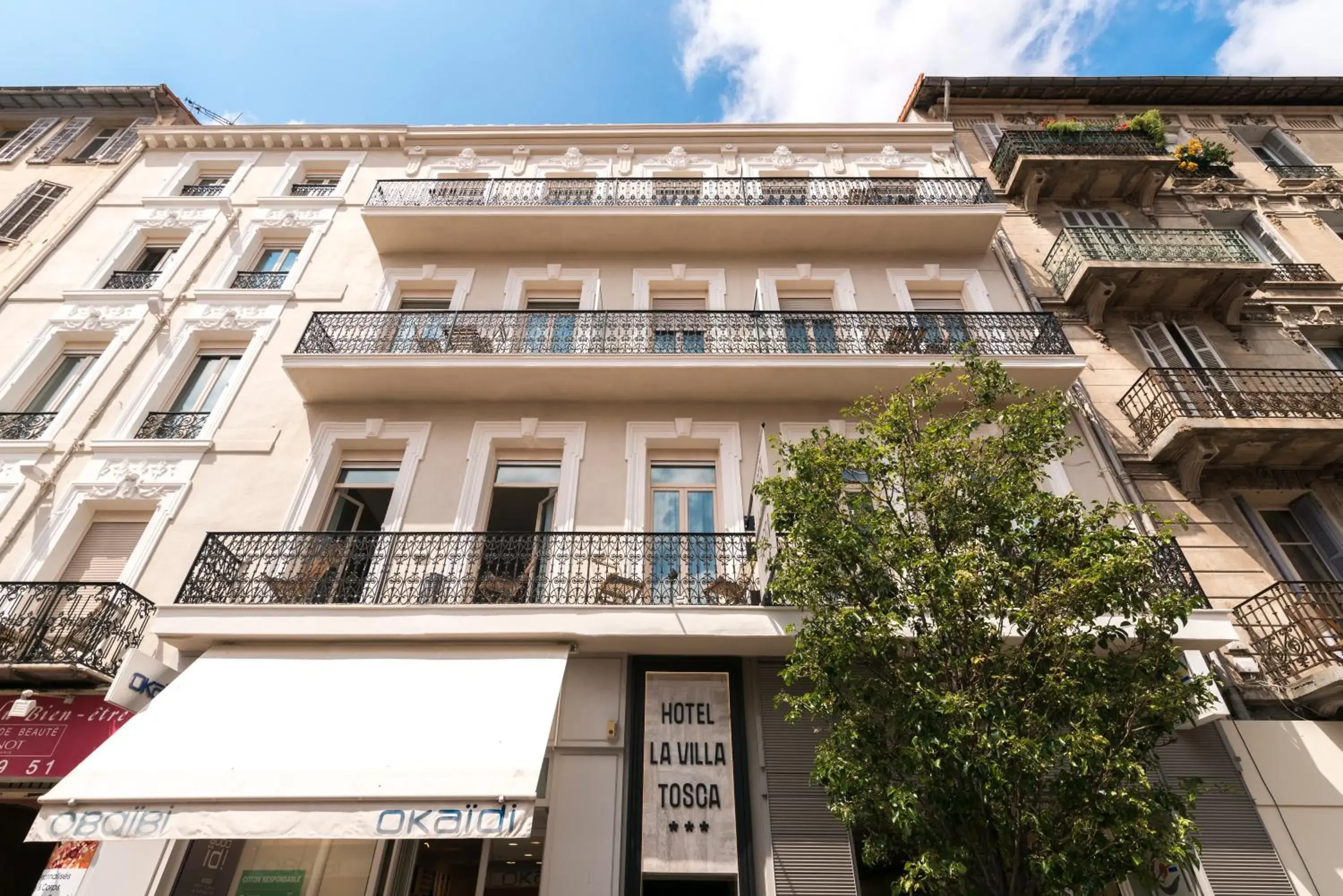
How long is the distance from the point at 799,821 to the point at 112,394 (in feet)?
38.6

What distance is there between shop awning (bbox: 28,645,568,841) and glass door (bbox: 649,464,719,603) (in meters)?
1.54

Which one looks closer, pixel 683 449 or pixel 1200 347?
pixel 683 449

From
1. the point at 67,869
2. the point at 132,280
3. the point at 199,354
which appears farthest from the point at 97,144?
the point at 67,869

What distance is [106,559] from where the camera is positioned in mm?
8742

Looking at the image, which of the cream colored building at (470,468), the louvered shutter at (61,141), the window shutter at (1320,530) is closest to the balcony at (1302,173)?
the cream colored building at (470,468)

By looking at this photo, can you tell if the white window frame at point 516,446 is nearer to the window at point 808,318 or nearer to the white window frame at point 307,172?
the window at point 808,318

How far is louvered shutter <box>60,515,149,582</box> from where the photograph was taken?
8.59m

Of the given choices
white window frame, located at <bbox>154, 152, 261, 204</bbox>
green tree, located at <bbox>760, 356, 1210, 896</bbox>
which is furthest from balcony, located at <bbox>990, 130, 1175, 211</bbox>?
white window frame, located at <bbox>154, 152, 261, 204</bbox>

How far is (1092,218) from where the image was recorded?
42.3 ft

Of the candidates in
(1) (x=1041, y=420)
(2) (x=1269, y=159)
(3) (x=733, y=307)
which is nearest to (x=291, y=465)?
(3) (x=733, y=307)

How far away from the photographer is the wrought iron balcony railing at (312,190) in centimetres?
1352

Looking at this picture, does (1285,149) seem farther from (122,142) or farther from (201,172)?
(122,142)

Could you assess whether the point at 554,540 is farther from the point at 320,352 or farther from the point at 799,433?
the point at 320,352

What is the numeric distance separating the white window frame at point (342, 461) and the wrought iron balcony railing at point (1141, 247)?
37.2 ft
